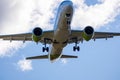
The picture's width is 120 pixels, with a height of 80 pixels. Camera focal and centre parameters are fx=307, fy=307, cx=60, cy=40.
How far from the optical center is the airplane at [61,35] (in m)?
29.4

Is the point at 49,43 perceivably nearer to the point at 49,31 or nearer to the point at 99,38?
the point at 49,31

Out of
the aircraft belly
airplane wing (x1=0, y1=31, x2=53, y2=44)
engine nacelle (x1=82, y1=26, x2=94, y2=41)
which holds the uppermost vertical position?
engine nacelle (x1=82, y1=26, x2=94, y2=41)

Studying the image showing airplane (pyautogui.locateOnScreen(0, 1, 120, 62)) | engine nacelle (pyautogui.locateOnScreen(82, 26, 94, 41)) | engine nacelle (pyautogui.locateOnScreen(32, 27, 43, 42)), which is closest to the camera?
airplane (pyautogui.locateOnScreen(0, 1, 120, 62))

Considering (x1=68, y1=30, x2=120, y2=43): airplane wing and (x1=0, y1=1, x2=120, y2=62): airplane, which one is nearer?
(x1=0, y1=1, x2=120, y2=62): airplane

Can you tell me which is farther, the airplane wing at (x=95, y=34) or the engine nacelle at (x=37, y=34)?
the airplane wing at (x=95, y=34)

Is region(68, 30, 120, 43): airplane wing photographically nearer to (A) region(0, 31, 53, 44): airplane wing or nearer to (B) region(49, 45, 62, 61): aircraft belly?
(B) region(49, 45, 62, 61): aircraft belly

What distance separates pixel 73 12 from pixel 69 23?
121 cm

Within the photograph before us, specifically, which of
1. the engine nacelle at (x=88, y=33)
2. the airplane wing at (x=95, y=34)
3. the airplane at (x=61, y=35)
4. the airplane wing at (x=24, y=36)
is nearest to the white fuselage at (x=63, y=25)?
the airplane at (x=61, y=35)

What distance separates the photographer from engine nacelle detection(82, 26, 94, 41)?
30352 mm

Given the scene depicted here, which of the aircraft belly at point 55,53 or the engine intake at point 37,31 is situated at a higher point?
the engine intake at point 37,31

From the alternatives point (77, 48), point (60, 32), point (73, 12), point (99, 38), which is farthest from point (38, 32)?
point (99, 38)

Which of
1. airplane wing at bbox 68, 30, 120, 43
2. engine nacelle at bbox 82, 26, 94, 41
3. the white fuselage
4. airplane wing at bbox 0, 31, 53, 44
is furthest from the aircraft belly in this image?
engine nacelle at bbox 82, 26, 94, 41

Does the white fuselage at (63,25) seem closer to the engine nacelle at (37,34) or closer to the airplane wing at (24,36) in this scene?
the airplane wing at (24,36)

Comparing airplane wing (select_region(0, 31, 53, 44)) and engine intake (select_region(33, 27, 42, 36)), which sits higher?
engine intake (select_region(33, 27, 42, 36))
